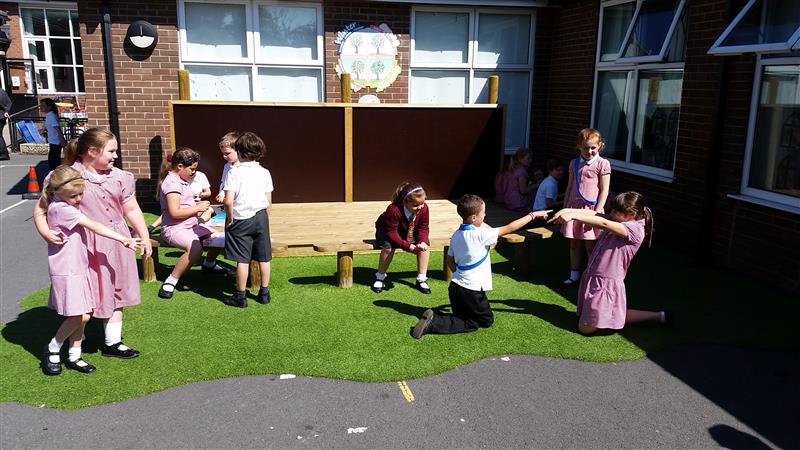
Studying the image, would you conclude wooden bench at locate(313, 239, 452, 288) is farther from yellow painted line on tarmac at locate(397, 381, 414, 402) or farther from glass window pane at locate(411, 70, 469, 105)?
glass window pane at locate(411, 70, 469, 105)

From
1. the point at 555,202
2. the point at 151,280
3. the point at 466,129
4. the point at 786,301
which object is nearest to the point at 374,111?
the point at 466,129

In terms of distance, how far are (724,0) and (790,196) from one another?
226cm

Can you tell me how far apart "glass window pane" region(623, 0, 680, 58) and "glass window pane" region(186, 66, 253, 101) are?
18.6ft

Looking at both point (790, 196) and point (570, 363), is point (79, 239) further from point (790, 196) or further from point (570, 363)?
point (790, 196)

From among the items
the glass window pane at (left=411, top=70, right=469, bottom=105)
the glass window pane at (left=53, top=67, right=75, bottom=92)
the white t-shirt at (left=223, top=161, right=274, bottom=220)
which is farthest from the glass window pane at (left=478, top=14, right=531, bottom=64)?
the glass window pane at (left=53, top=67, right=75, bottom=92)

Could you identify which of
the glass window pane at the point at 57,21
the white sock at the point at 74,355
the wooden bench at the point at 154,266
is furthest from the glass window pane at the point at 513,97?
the glass window pane at the point at 57,21

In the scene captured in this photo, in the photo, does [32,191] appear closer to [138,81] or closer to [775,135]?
[138,81]

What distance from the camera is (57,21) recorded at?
69.4 ft

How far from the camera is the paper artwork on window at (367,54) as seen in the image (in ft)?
33.7

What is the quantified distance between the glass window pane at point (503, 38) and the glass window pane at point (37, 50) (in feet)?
54.4

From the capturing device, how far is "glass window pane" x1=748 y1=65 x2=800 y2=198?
654 cm

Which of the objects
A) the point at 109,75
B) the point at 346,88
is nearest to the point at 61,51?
the point at 109,75

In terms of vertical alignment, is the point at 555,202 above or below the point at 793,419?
above

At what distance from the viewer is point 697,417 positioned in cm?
411
